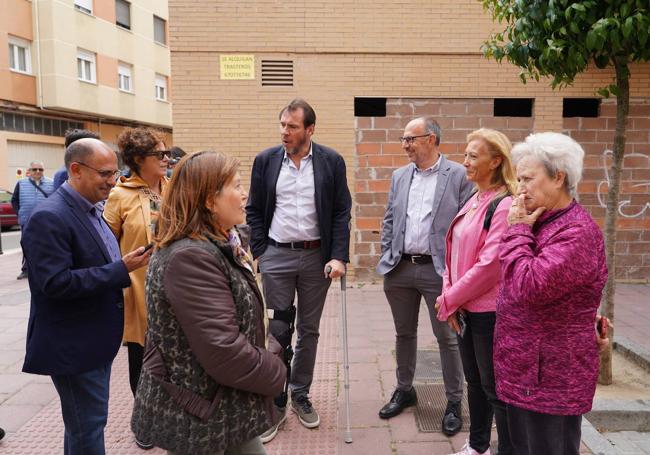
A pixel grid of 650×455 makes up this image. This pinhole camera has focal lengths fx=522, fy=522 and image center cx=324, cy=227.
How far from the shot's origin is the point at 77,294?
2305mm

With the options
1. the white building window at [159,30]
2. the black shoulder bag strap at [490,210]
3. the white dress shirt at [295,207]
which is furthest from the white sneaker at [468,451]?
the white building window at [159,30]

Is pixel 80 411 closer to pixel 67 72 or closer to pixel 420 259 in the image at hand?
pixel 420 259

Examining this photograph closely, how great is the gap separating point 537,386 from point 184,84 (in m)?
6.64

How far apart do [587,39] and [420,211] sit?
59.9 inches

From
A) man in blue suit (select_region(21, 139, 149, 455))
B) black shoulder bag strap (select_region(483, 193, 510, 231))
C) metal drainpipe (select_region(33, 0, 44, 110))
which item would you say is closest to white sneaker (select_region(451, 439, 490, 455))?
black shoulder bag strap (select_region(483, 193, 510, 231))

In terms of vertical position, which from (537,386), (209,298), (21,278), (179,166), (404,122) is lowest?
(21,278)

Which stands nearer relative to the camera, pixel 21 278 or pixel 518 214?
pixel 518 214

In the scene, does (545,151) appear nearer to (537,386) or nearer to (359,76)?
(537,386)

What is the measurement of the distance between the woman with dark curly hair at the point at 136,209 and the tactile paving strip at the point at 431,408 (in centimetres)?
182

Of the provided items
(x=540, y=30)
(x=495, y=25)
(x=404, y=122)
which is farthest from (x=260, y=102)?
(x=540, y=30)

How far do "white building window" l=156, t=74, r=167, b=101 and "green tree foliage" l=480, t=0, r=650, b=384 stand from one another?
26.0 meters

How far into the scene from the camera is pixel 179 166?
1.96 m

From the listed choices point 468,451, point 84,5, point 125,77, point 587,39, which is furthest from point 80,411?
point 125,77

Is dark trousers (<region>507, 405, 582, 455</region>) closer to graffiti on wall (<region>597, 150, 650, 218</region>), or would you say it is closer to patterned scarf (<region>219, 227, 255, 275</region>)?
Result: patterned scarf (<region>219, 227, 255, 275</region>)
